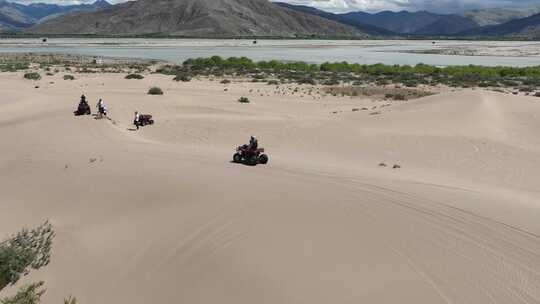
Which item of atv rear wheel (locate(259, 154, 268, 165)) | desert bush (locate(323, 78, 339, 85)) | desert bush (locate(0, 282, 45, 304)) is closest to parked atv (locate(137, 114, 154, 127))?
atv rear wheel (locate(259, 154, 268, 165))

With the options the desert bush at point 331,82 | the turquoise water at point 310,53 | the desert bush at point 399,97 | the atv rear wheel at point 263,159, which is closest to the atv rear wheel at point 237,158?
the atv rear wheel at point 263,159

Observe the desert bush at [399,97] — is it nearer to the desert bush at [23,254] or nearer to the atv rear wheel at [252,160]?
the atv rear wheel at [252,160]

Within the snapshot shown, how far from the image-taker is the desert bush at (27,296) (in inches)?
330

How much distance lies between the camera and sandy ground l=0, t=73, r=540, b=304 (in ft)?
28.8

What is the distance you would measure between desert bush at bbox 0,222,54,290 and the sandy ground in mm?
270

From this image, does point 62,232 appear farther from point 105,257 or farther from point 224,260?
point 224,260

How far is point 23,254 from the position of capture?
1015cm

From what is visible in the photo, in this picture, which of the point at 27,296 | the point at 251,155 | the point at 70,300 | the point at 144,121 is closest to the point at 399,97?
the point at 144,121

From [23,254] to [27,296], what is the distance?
1.73 metres

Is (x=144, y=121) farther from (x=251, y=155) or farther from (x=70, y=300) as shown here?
(x=70, y=300)

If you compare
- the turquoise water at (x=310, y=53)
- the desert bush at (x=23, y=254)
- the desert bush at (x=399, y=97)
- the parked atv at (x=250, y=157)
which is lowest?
the turquoise water at (x=310, y=53)

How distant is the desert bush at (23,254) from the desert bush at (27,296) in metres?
0.60

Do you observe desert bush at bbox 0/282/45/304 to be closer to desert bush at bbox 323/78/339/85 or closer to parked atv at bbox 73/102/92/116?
parked atv at bbox 73/102/92/116

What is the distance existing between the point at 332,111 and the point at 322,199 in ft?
69.9
